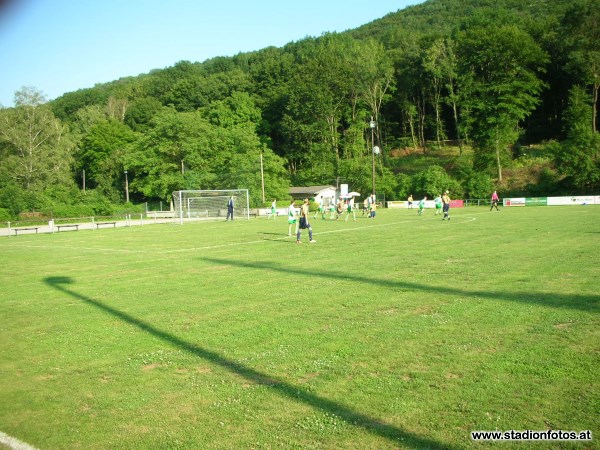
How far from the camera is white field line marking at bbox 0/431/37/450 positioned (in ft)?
15.1

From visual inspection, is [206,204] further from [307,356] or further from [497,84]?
[307,356]

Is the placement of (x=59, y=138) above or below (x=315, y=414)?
above

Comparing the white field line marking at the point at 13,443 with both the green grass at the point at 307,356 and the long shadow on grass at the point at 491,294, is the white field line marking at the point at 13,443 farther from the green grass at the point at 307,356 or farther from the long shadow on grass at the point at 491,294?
the long shadow on grass at the point at 491,294

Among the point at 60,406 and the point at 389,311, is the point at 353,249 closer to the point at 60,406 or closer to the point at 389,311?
the point at 389,311

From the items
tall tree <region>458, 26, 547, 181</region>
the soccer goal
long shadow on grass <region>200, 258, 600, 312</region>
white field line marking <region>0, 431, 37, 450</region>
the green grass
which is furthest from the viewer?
tall tree <region>458, 26, 547, 181</region>

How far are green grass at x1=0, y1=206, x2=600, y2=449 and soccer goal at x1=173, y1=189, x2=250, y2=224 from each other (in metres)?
37.3

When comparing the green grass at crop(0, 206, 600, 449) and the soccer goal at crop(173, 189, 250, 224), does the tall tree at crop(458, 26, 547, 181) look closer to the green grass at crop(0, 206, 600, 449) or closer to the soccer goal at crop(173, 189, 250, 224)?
the soccer goal at crop(173, 189, 250, 224)

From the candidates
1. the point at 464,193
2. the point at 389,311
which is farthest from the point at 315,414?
the point at 464,193

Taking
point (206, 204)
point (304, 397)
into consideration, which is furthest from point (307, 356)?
point (206, 204)

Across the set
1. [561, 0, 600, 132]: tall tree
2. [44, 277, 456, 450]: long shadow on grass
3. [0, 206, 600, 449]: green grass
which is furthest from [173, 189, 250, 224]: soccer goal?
[561, 0, 600, 132]: tall tree

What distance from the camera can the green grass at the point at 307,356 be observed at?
4742 millimetres

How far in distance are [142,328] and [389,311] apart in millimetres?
4315

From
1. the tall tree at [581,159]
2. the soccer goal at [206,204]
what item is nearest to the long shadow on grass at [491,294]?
the soccer goal at [206,204]

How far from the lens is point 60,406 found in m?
5.52
